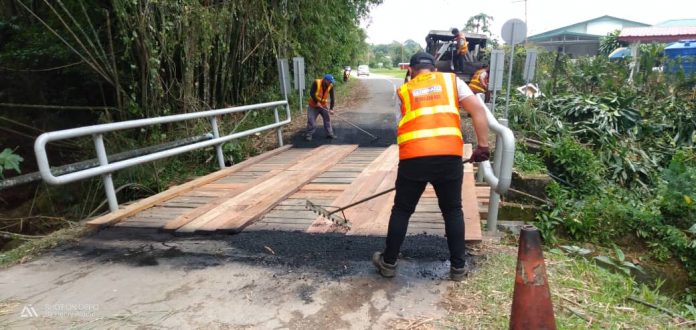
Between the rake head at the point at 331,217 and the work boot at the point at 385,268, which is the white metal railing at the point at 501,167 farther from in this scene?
the rake head at the point at 331,217

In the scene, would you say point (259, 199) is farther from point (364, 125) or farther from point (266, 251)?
point (364, 125)

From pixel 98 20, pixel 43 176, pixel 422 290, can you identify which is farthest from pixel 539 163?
pixel 98 20

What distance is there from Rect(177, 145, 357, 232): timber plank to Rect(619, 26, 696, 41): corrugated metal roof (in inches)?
1307

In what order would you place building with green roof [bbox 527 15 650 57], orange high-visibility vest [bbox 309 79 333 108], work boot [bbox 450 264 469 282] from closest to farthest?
work boot [bbox 450 264 469 282] < orange high-visibility vest [bbox 309 79 333 108] < building with green roof [bbox 527 15 650 57]

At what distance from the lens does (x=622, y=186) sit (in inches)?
308

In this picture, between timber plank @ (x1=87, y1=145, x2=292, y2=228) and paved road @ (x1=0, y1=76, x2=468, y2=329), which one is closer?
paved road @ (x1=0, y1=76, x2=468, y2=329)

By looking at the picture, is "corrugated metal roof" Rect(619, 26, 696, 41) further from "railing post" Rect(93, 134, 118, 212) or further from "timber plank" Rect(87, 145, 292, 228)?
"railing post" Rect(93, 134, 118, 212)

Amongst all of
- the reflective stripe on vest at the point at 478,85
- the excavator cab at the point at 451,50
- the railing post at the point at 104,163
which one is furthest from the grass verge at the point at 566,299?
the excavator cab at the point at 451,50

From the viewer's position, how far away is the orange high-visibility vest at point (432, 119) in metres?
3.03

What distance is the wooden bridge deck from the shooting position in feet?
14.0

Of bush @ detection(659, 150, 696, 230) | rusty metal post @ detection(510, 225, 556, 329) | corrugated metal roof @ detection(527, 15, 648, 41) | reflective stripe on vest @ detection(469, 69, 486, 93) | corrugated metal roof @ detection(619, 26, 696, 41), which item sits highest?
corrugated metal roof @ detection(527, 15, 648, 41)

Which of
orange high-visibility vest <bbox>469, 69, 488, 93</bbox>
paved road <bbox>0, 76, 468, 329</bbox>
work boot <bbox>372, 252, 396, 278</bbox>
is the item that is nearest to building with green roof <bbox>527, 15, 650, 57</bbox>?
orange high-visibility vest <bbox>469, 69, 488, 93</bbox>

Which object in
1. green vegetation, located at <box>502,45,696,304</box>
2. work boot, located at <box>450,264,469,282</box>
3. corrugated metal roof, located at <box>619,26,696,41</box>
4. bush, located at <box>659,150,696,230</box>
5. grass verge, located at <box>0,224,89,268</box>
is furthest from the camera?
corrugated metal roof, located at <box>619,26,696,41</box>

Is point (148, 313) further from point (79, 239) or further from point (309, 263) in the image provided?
point (79, 239)
